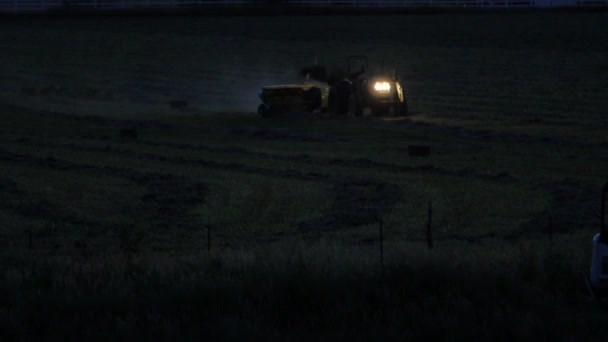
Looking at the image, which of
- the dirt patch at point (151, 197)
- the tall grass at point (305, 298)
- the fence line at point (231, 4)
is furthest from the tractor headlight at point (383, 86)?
the fence line at point (231, 4)

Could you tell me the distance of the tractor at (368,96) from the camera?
3158 centimetres

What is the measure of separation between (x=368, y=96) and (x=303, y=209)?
15.2 meters

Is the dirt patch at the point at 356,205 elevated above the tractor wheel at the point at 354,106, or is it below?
below

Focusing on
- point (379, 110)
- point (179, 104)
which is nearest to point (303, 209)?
point (379, 110)

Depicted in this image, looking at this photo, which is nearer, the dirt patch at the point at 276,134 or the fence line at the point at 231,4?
the dirt patch at the point at 276,134

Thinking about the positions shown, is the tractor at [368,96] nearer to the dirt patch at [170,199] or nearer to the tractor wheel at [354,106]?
the tractor wheel at [354,106]

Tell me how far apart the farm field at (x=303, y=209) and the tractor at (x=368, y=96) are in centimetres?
72

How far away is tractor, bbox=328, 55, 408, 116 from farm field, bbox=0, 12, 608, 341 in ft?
2.37

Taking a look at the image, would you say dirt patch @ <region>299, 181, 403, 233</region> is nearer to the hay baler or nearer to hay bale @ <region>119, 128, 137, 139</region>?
hay bale @ <region>119, 128, 137, 139</region>

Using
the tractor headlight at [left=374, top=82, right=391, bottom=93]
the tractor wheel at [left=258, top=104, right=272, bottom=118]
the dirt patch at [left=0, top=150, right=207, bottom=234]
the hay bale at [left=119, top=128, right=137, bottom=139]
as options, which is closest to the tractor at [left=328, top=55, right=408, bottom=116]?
the tractor headlight at [left=374, top=82, right=391, bottom=93]

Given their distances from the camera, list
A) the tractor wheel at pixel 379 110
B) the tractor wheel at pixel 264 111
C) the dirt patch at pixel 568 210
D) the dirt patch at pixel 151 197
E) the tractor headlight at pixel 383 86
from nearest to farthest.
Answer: the dirt patch at pixel 568 210, the dirt patch at pixel 151 197, the tractor headlight at pixel 383 86, the tractor wheel at pixel 379 110, the tractor wheel at pixel 264 111

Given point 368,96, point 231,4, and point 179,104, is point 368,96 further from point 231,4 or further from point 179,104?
point 231,4

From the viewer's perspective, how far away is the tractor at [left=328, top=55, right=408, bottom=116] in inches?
1243

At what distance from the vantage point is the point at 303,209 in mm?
16984
